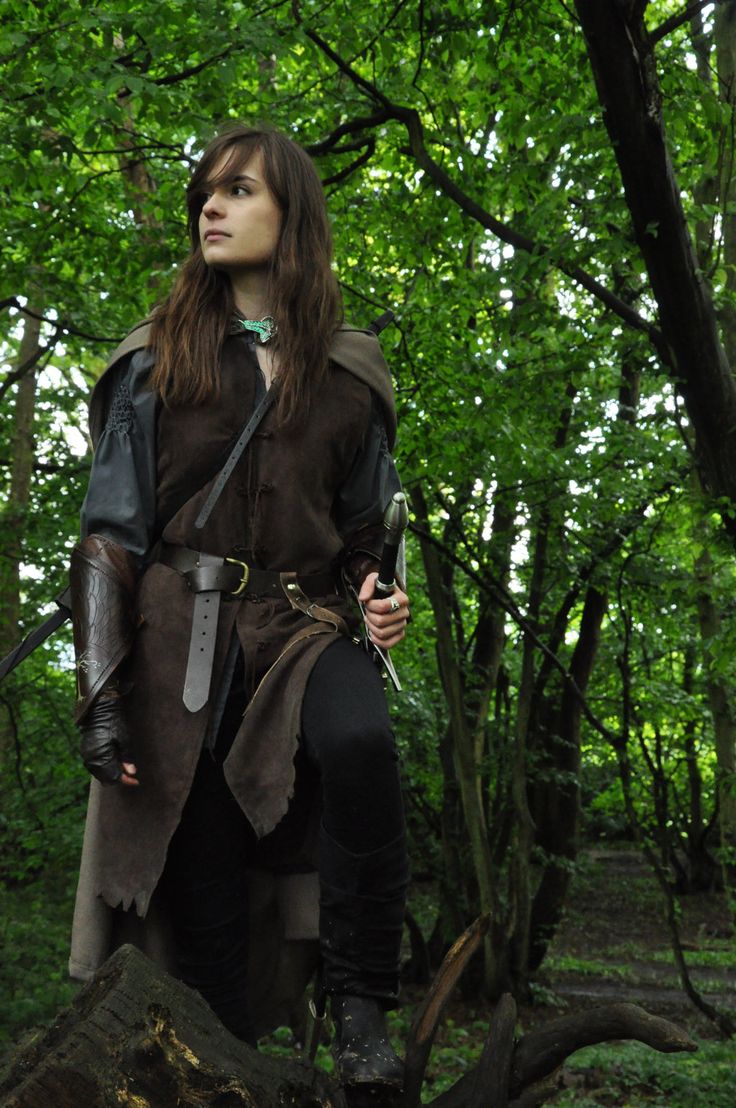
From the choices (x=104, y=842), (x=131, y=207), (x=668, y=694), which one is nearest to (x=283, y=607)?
(x=104, y=842)

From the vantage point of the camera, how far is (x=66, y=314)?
334 inches

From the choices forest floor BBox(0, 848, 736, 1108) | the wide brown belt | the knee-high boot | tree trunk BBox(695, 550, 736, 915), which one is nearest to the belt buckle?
the wide brown belt

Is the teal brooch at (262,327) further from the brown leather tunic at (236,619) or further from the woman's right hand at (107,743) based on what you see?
the woman's right hand at (107,743)

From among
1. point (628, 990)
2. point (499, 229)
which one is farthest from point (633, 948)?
point (499, 229)

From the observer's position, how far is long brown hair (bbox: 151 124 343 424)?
2.74 meters

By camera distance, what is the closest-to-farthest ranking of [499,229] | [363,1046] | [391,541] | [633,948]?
[363,1046]
[391,541]
[499,229]
[633,948]

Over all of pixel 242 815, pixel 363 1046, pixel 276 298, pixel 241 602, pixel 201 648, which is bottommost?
pixel 363 1046

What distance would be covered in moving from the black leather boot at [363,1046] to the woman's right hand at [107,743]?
0.63 meters

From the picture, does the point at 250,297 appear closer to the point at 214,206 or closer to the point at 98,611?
the point at 214,206

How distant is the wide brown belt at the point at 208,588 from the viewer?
103 inches

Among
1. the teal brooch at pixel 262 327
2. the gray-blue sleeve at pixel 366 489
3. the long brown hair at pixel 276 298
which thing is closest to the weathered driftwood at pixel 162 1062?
the gray-blue sleeve at pixel 366 489

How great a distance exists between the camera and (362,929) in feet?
7.93

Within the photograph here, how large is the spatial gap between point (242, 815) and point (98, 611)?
0.56 metres

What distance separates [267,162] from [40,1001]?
4811 millimetres
